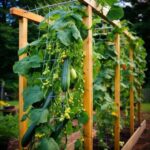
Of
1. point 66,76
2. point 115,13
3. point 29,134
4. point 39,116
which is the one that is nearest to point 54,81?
point 66,76

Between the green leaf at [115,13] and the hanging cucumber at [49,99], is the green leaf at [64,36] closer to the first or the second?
the hanging cucumber at [49,99]

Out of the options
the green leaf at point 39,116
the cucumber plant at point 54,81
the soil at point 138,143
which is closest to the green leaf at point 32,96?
the cucumber plant at point 54,81

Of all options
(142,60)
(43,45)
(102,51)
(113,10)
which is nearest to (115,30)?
(102,51)

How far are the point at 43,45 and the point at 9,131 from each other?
2.46 metres

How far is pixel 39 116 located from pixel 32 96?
10.1 inches

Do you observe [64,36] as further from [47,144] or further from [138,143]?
[138,143]

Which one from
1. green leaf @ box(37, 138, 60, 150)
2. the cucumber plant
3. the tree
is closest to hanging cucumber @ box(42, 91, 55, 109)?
the cucumber plant

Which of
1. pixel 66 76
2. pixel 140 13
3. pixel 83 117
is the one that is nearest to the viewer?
pixel 66 76

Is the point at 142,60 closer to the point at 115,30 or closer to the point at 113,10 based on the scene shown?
the point at 115,30

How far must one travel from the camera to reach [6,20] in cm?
1852

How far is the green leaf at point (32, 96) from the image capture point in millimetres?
2954

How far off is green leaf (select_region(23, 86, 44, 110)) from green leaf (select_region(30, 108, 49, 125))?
0.37 feet

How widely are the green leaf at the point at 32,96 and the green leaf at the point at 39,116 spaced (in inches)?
4.5

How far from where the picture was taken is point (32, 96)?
9.79 ft
